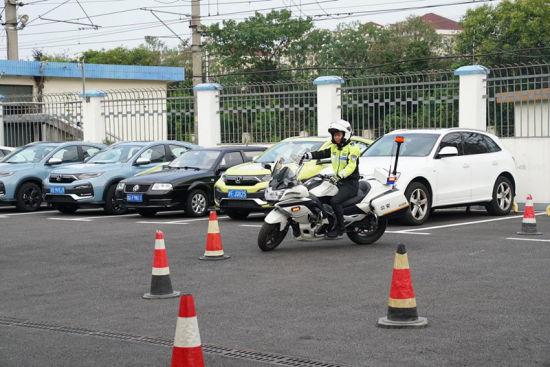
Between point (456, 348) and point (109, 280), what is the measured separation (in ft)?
16.1

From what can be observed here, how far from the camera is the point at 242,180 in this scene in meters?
17.6

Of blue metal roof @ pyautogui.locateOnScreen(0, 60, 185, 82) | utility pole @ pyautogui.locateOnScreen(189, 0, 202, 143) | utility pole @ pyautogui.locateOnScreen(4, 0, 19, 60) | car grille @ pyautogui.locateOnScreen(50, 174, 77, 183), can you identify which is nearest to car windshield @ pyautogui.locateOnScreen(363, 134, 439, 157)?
car grille @ pyautogui.locateOnScreen(50, 174, 77, 183)

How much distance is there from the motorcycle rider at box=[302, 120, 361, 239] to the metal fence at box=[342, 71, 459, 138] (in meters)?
9.02

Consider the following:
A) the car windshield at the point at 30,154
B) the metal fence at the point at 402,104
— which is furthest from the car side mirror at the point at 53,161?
the metal fence at the point at 402,104

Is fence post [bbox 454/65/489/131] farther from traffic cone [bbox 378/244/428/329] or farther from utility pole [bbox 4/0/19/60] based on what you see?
utility pole [bbox 4/0/19/60]

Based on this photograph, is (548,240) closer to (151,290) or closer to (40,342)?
(151,290)

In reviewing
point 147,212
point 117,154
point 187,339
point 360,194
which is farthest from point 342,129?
point 117,154

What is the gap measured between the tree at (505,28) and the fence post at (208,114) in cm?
3575

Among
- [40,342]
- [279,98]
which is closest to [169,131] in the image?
[279,98]

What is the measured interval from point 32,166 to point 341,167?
10810 mm

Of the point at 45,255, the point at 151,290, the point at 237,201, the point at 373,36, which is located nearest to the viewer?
the point at 151,290

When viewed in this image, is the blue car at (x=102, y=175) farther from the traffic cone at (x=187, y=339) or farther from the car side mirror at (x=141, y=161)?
the traffic cone at (x=187, y=339)

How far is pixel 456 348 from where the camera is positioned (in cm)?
706

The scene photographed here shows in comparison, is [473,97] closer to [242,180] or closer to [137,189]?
[242,180]
